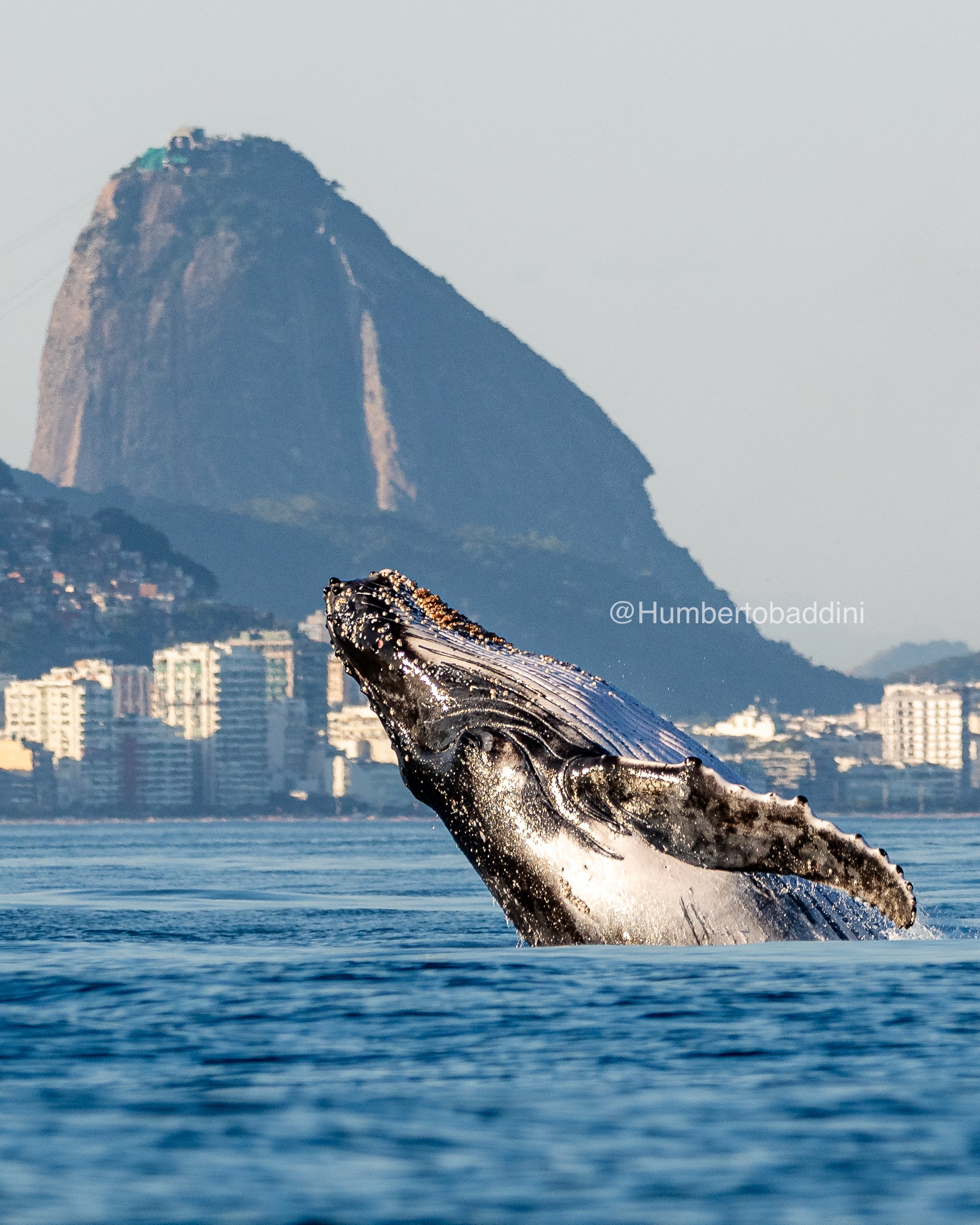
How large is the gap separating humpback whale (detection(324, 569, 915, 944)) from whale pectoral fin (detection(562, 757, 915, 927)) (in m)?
0.01

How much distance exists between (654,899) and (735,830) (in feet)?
3.32

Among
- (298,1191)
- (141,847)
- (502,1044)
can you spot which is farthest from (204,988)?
(141,847)

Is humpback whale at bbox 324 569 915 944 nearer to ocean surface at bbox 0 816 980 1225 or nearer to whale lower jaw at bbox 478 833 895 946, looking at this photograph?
whale lower jaw at bbox 478 833 895 946

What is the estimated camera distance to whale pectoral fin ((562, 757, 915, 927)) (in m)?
9.27

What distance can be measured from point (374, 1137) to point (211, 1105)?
875 millimetres

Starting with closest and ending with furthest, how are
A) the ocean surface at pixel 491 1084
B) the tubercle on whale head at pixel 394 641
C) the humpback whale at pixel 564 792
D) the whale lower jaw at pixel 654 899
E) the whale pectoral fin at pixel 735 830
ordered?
the ocean surface at pixel 491 1084 → the whale pectoral fin at pixel 735 830 → the humpback whale at pixel 564 792 → the whale lower jaw at pixel 654 899 → the tubercle on whale head at pixel 394 641

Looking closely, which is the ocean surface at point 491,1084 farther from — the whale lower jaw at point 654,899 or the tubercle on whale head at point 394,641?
the tubercle on whale head at point 394,641

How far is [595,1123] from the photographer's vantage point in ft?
25.1

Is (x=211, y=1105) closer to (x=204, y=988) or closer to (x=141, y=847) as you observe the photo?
(x=204, y=988)

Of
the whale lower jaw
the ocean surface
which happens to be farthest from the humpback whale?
the ocean surface

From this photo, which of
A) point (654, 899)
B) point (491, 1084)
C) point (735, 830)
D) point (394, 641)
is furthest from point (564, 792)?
point (491, 1084)

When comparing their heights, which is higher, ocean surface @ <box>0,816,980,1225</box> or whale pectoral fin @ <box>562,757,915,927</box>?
whale pectoral fin @ <box>562,757,915,927</box>

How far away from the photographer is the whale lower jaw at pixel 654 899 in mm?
10391

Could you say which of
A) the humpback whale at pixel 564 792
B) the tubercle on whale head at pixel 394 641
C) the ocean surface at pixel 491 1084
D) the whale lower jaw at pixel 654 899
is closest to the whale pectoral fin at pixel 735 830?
the humpback whale at pixel 564 792
